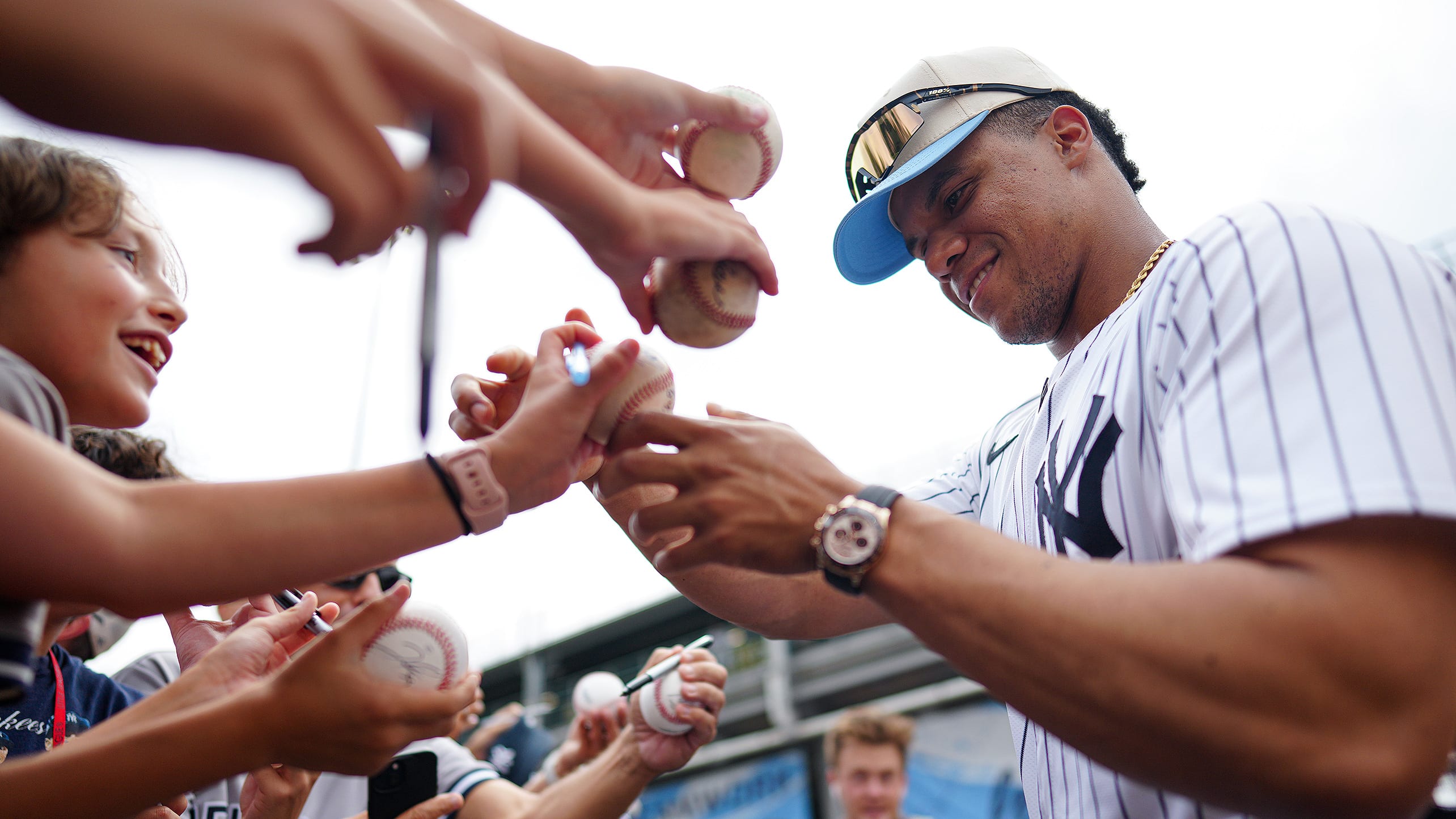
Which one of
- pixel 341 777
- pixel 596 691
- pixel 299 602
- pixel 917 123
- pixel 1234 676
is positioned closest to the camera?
pixel 1234 676

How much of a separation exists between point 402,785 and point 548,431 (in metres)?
1.52

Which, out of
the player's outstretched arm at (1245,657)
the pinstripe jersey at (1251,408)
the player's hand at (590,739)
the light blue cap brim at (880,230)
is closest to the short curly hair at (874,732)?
the player's hand at (590,739)

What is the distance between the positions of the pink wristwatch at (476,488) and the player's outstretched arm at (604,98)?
0.63 metres

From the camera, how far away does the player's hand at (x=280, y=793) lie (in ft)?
→ 7.46

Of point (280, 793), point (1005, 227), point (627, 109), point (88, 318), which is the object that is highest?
point (627, 109)

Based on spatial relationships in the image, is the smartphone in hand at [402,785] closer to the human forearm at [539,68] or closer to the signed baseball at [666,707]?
the signed baseball at [666,707]

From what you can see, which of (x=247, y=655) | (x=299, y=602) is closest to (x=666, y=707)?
(x=299, y=602)

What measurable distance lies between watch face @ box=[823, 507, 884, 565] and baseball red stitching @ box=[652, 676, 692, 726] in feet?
6.59

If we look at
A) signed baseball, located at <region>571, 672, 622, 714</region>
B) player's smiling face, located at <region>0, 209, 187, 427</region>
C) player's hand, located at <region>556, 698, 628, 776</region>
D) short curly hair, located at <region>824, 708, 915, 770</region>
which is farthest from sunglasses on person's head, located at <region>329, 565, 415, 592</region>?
short curly hair, located at <region>824, 708, 915, 770</region>

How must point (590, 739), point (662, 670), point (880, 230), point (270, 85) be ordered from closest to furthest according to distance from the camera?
point (270, 85), point (880, 230), point (662, 670), point (590, 739)

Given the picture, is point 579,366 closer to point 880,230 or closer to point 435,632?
point 435,632

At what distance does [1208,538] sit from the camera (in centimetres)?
130

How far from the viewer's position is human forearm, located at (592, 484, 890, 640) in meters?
2.40

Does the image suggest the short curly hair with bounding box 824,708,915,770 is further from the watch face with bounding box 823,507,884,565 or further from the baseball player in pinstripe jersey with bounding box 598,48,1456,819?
the watch face with bounding box 823,507,884,565
